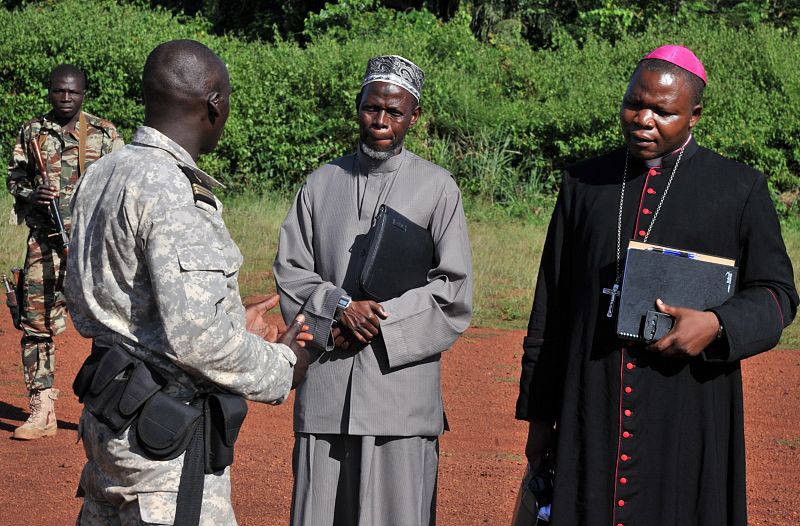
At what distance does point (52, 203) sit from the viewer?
6785 millimetres

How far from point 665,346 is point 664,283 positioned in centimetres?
21

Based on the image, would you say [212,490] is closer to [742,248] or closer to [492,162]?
[742,248]

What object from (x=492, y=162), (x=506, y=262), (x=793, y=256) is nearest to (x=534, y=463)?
(x=506, y=262)

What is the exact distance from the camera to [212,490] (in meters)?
3.18

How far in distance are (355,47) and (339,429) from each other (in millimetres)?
13803

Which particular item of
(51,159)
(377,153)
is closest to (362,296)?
(377,153)

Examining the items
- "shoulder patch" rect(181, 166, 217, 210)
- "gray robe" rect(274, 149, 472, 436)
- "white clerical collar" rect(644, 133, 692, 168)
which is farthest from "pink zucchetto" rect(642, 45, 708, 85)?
"shoulder patch" rect(181, 166, 217, 210)

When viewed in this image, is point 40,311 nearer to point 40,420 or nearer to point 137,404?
point 40,420

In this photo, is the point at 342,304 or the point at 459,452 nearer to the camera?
the point at 342,304

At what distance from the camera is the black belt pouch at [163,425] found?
3.01m

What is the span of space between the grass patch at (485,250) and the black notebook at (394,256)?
623 centimetres

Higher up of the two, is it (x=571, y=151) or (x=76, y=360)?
(x=571, y=151)

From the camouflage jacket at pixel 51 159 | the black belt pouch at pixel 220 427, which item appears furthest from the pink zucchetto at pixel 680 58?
the camouflage jacket at pixel 51 159

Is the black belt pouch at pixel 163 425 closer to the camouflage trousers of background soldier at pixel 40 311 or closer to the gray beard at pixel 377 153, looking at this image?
the gray beard at pixel 377 153
